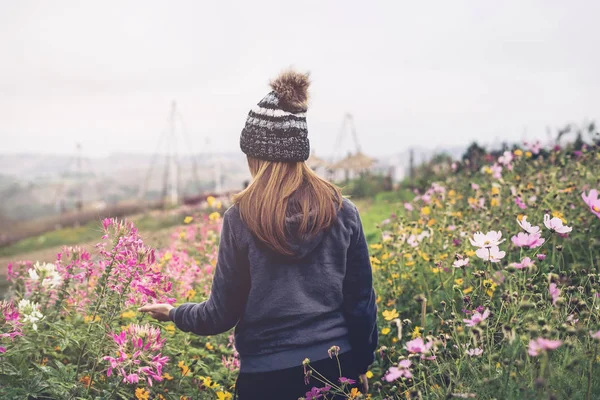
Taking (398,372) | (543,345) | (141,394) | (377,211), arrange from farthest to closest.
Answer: (377,211) < (141,394) < (398,372) < (543,345)

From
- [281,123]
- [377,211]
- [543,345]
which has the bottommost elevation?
[377,211]

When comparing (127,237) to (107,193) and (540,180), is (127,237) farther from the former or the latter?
(107,193)

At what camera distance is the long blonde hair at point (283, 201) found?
1.97m

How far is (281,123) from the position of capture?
2.09 m

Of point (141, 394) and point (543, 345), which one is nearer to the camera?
point (543, 345)

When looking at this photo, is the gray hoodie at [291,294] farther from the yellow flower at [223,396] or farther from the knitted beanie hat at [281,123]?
the yellow flower at [223,396]

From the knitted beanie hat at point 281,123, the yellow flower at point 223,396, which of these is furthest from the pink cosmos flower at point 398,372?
the yellow flower at point 223,396

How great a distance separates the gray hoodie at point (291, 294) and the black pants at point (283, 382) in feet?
0.09

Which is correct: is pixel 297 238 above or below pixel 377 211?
above

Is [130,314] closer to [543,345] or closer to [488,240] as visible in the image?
[488,240]

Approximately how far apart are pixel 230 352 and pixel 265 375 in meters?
1.31

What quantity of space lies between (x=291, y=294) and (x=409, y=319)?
1.38m

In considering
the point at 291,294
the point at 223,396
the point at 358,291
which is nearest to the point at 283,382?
the point at 291,294

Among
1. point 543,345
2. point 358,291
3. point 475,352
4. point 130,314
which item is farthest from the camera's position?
point 130,314
